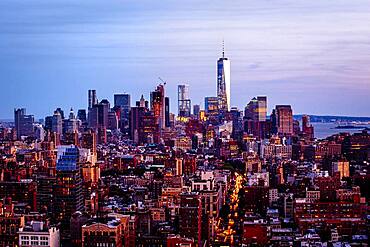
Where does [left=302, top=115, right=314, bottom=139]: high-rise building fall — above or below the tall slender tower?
below

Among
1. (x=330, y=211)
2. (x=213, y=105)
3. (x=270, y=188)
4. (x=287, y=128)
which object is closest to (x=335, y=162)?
(x=270, y=188)

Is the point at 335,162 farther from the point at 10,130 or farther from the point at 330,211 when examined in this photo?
the point at 10,130

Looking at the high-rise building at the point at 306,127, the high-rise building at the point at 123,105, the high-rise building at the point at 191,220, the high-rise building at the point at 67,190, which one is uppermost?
the high-rise building at the point at 123,105

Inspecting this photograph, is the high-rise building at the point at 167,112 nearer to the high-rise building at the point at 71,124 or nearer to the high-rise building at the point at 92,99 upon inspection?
the high-rise building at the point at 92,99

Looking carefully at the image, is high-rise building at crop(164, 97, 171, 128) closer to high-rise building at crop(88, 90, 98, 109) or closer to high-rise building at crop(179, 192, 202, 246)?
high-rise building at crop(88, 90, 98, 109)

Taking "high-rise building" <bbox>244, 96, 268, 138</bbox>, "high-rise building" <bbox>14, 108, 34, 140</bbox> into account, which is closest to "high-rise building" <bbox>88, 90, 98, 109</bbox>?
"high-rise building" <bbox>244, 96, 268, 138</bbox>

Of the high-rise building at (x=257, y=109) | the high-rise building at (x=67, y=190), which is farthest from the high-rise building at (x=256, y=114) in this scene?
the high-rise building at (x=67, y=190)

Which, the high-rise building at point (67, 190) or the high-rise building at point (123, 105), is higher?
the high-rise building at point (123, 105)
